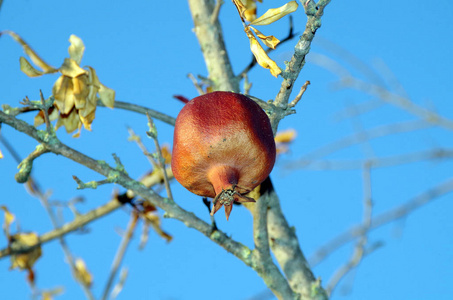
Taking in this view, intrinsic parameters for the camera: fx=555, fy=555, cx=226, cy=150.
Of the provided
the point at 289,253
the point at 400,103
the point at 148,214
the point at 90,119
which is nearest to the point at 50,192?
the point at 148,214

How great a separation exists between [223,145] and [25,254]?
148 cm

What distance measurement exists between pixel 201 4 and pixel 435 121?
1362 mm

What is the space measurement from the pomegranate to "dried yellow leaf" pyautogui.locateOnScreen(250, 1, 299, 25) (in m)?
0.23

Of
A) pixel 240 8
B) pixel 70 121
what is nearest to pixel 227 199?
pixel 240 8

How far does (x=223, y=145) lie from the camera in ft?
5.00

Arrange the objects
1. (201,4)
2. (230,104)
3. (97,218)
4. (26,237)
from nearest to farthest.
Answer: (230,104) → (26,237) → (97,218) → (201,4)

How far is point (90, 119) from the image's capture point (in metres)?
2.22

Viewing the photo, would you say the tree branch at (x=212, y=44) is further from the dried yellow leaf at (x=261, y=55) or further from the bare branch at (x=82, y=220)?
the dried yellow leaf at (x=261, y=55)

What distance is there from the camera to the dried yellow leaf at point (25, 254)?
8.34 ft

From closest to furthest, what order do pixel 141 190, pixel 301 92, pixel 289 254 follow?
pixel 301 92 → pixel 141 190 → pixel 289 254

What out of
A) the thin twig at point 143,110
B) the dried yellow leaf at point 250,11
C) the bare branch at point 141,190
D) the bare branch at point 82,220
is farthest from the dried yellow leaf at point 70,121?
the dried yellow leaf at point 250,11

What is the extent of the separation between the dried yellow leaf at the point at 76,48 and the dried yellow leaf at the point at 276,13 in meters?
0.88

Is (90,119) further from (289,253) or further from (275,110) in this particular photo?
(289,253)

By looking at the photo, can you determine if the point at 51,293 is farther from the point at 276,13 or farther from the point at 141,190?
the point at 276,13
